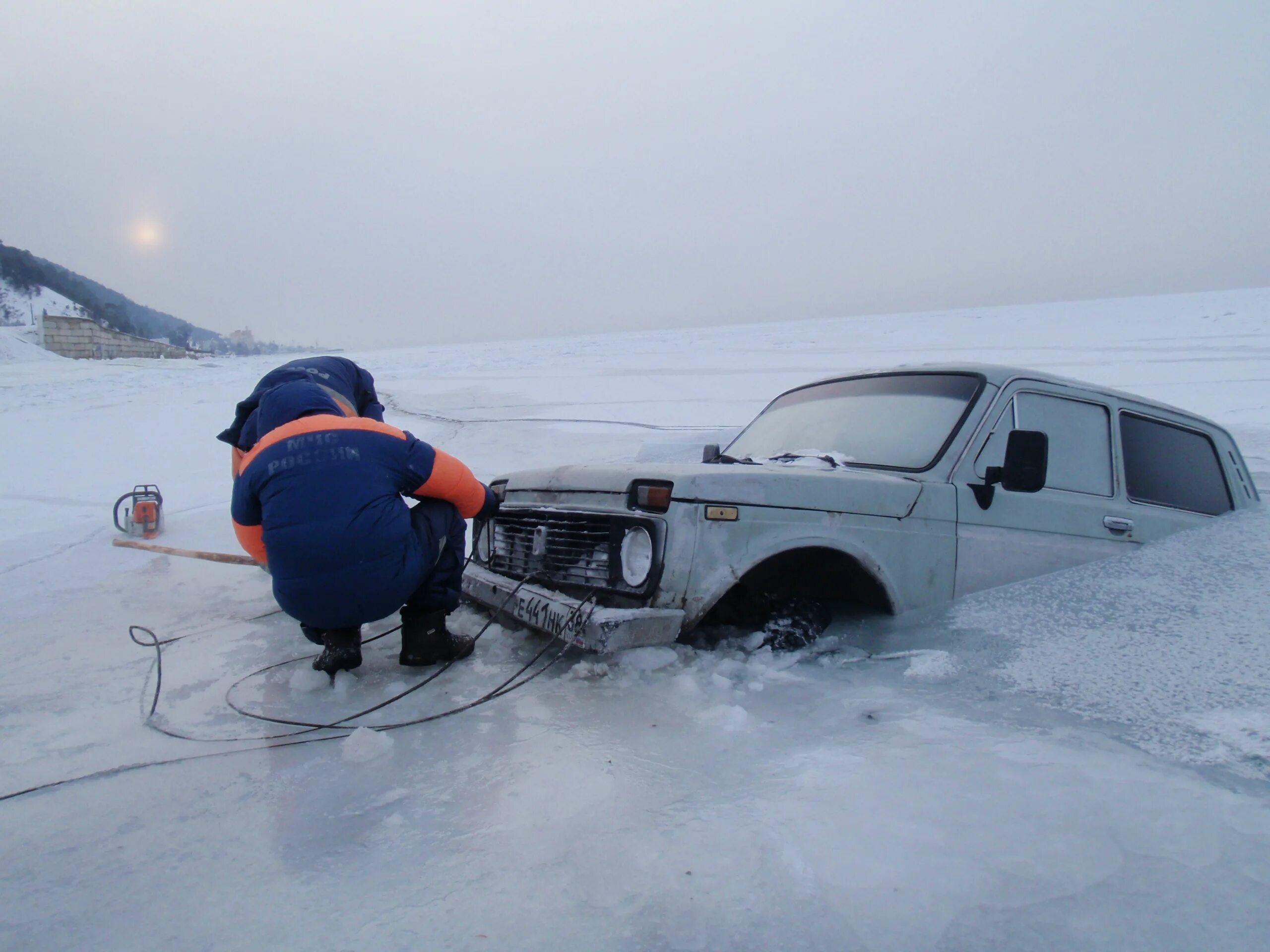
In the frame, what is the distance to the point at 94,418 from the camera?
1224 cm

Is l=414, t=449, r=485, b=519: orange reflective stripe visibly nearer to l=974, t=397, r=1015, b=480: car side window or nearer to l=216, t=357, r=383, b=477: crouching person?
l=216, t=357, r=383, b=477: crouching person

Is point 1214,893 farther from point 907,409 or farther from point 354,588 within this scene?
point 354,588

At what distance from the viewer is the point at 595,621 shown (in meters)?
2.69

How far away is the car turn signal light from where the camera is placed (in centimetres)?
280

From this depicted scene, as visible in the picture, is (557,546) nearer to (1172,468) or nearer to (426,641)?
(426,641)

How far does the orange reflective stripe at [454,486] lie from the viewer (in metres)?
3.09

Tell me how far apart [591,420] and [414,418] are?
2.81 meters

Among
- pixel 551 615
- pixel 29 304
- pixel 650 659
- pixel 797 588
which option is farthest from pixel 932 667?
pixel 29 304

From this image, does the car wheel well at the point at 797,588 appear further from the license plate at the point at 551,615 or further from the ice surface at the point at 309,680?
the ice surface at the point at 309,680

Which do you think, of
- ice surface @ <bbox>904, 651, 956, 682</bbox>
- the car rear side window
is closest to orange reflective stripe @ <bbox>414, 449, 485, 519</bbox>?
ice surface @ <bbox>904, 651, 956, 682</bbox>

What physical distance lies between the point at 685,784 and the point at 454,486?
1.56m

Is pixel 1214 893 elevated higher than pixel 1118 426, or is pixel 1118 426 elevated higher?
pixel 1118 426

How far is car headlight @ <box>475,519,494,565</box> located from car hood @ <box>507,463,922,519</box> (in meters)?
0.54

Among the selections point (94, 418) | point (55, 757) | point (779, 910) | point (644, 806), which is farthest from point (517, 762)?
point (94, 418)
